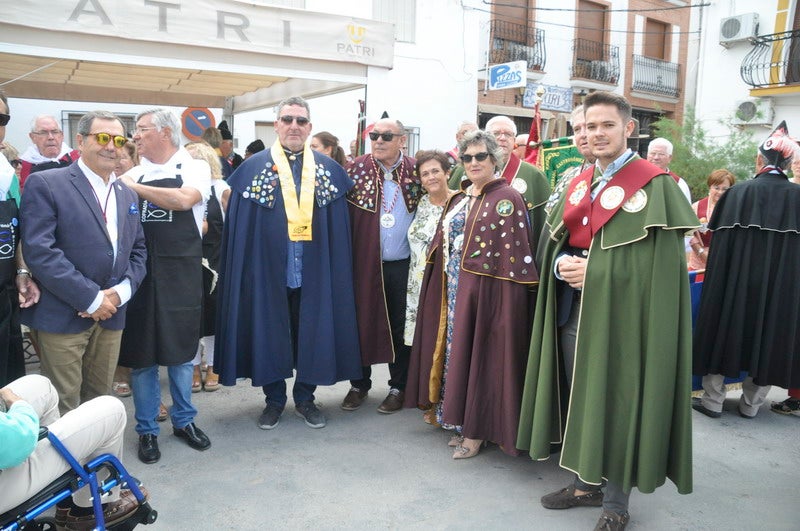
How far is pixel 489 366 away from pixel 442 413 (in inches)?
19.1

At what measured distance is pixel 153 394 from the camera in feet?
11.9

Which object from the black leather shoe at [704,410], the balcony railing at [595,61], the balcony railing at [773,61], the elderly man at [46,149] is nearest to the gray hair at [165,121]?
the elderly man at [46,149]

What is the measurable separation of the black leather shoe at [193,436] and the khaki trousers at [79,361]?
0.65 metres

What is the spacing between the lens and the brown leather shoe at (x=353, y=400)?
442 centimetres

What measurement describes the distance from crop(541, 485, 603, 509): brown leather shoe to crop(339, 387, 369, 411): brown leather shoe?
1681 mm

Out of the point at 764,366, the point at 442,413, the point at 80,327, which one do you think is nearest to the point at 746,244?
the point at 764,366

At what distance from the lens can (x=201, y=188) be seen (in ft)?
11.7

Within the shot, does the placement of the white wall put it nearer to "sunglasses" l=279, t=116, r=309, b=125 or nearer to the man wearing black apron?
"sunglasses" l=279, t=116, r=309, b=125

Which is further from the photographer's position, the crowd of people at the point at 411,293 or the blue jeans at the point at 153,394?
the blue jeans at the point at 153,394

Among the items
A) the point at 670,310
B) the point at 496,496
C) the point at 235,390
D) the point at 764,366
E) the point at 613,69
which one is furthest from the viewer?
the point at 613,69

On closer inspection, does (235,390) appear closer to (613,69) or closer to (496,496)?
(496,496)

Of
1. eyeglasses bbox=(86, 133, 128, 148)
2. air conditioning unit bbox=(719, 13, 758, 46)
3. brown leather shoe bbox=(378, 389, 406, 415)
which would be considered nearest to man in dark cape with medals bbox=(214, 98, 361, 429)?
brown leather shoe bbox=(378, 389, 406, 415)

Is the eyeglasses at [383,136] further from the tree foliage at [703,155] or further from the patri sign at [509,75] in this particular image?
the tree foliage at [703,155]

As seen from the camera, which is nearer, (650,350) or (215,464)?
(650,350)
